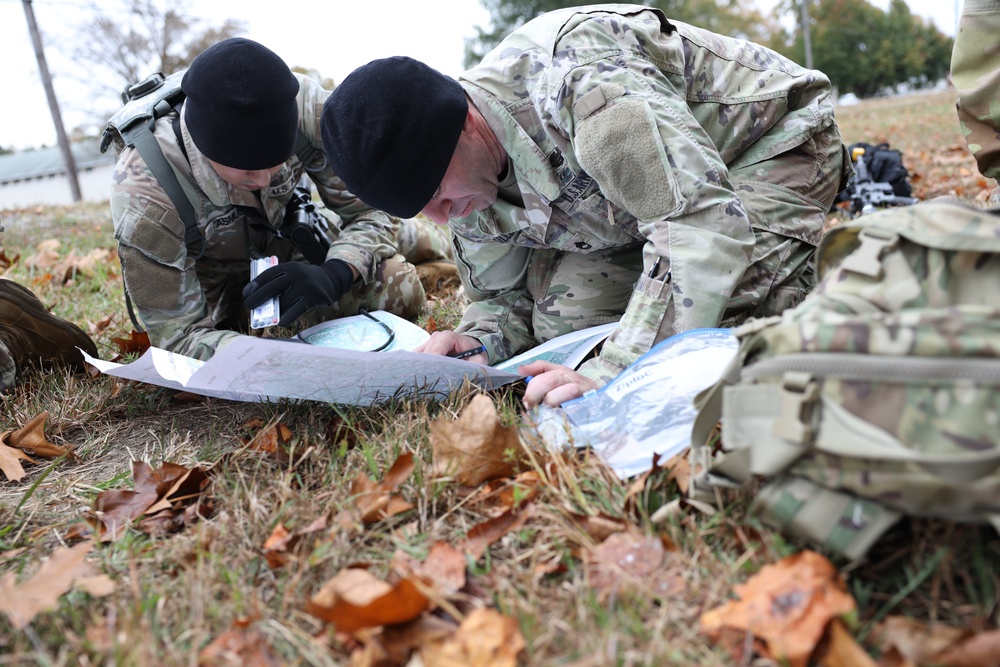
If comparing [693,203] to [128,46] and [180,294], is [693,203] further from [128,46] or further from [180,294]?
[128,46]

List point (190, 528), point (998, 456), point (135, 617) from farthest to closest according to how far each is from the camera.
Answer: point (190, 528) → point (135, 617) → point (998, 456)

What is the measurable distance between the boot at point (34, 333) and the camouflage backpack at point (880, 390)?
205 centimetres

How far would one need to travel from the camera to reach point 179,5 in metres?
22.3

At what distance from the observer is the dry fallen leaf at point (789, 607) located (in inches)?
34.2

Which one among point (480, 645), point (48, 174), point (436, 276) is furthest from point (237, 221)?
point (48, 174)

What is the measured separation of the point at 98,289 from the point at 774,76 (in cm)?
330

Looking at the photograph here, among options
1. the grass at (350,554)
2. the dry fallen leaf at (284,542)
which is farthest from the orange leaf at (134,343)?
the dry fallen leaf at (284,542)

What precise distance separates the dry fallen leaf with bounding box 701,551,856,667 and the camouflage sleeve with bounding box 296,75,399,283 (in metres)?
2.20

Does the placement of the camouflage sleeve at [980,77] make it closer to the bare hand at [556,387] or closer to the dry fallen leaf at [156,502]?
the bare hand at [556,387]

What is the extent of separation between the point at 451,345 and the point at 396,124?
2.22 ft

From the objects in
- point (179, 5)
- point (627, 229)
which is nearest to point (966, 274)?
point (627, 229)

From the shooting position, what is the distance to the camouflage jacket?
2451 millimetres

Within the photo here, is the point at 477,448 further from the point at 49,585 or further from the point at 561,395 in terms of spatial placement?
the point at 49,585

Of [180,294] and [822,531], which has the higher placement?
[822,531]
